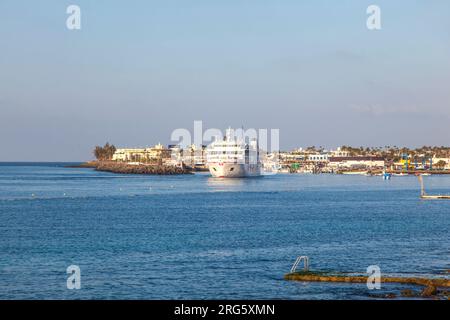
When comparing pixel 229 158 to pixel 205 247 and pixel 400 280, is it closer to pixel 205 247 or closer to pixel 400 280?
pixel 205 247

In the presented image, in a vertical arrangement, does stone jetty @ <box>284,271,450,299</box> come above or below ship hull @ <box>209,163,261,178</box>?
below

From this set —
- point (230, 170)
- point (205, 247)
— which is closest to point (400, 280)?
point (205, 247)

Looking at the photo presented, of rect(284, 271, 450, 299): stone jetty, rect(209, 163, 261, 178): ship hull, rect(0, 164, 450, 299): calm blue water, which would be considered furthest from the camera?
rect(209, 163, 261, 178): ship hull

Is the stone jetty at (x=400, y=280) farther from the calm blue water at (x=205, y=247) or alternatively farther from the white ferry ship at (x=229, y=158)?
the white ferry ship at (x=229, y=158)

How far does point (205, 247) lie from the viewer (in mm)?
40562

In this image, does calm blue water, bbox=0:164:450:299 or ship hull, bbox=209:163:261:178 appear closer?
calm blue water, bbox=0:164:450:299

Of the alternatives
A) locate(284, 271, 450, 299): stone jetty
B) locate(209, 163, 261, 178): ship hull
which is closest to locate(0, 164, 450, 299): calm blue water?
locate(284, 271, 450, 299): stone jetty

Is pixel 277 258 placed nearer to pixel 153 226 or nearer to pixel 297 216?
pixel 153 226

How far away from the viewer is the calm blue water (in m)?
28.2

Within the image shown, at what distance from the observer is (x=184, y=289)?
92.0 feet

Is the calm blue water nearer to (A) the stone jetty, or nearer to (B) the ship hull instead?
(A) the stone jetty
